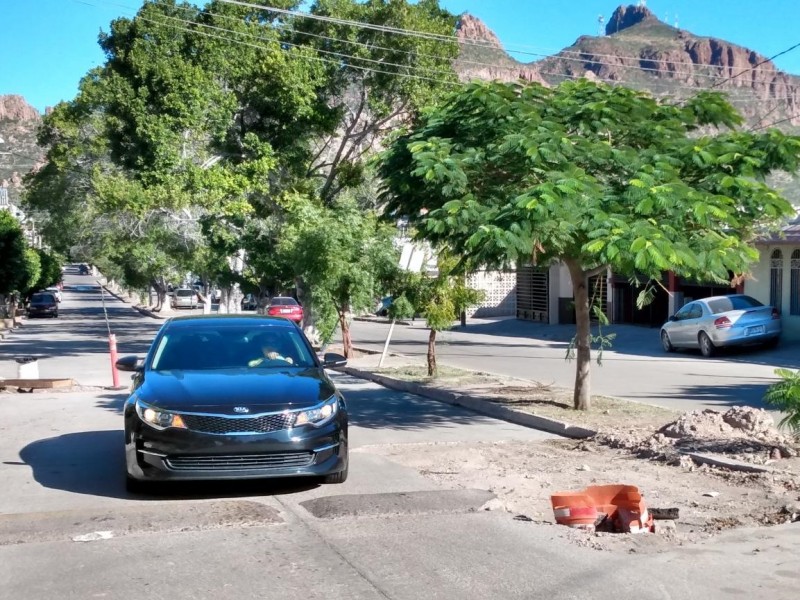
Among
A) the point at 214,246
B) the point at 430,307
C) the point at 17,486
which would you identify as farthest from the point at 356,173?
the point at 17,486

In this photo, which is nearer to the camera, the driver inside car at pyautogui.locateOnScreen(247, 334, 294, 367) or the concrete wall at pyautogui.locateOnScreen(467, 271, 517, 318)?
the driver inside car at pyautogui.locateOnScreen(247, 334, 294, 367)

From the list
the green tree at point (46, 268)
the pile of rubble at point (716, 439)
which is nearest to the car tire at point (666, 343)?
the pile of rubble at point (716, 439)

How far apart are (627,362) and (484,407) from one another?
394 inches

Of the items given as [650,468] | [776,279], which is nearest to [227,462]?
[650,468]

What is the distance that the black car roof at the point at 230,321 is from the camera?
32.8ft

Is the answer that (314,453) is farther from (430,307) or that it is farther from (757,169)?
(430,307)

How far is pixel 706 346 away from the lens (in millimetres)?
25234

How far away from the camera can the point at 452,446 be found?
1145 cm

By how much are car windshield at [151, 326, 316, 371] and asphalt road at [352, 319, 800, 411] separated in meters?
7.70

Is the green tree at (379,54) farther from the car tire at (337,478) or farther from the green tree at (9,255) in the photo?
the green tree at (9,255)

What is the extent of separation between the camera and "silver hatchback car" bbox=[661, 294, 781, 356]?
81.8ft

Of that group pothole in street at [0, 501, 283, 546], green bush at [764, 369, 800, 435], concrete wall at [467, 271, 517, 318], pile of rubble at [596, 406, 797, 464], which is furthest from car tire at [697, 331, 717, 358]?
concrete wall at [467, 271, 517, 318]

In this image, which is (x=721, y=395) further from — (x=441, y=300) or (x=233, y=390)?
(x=233, y=390)

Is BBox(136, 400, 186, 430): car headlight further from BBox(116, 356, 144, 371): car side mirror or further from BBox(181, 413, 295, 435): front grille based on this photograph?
BBox(116, 356, 144, 371): car side mirror
